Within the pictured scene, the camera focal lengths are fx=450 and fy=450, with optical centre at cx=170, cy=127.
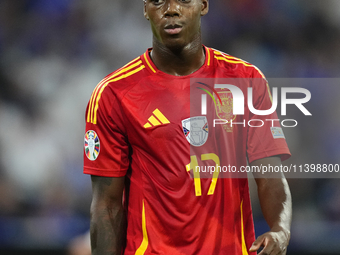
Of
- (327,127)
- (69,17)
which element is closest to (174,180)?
(327,127)

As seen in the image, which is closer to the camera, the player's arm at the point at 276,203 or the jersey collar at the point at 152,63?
the player's arm at the point at 276,203

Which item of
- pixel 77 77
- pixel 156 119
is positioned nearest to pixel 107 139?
pixel 156 119

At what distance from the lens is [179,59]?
1.99 metres

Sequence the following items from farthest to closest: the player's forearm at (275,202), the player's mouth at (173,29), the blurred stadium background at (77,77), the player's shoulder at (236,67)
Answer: the blurred stadium background at (77,77) → the player's shoulder at (236,67) → the player's mouth at (173,29) → the player's forearm at (275,202)

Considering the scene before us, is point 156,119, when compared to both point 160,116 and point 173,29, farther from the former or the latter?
point 173,29

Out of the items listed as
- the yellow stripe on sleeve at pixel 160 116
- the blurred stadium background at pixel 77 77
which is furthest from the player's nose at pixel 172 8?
the blurred stadium background at pixel 77 77

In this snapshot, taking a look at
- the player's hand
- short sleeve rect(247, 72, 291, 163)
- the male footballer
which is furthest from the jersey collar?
the player's hand

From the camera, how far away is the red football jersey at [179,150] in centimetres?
183

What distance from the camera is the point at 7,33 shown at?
4531 mm

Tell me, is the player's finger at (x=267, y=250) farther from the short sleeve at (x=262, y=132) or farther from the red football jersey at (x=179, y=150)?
the short sleeve at (x=262, y=132)

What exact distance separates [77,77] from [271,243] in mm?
3313

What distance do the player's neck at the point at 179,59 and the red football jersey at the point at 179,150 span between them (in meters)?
0.04

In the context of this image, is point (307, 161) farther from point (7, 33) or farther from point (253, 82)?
point (7, 33)

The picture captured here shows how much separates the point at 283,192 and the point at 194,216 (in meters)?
0.39
